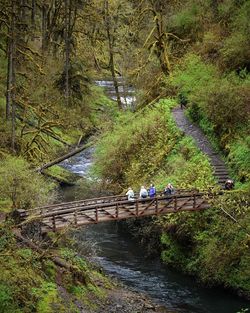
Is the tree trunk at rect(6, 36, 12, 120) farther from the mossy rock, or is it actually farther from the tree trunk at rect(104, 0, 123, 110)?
the tree trunk at rect(104, 0, 123, 110)

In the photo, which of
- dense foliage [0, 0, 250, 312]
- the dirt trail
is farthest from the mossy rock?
the dirt trail

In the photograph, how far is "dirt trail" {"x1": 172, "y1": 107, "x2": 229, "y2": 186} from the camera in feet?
106

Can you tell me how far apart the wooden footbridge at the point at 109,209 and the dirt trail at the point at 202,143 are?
12.0 ft

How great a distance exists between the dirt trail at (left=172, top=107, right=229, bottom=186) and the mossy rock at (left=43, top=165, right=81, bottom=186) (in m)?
9.02

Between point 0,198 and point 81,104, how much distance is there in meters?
29.5

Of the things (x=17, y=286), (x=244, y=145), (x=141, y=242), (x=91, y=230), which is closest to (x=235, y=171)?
(x=244, y=145)

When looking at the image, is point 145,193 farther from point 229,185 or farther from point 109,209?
point 229,185

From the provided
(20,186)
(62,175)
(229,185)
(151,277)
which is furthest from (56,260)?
(62,175)

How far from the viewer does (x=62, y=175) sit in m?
42.8

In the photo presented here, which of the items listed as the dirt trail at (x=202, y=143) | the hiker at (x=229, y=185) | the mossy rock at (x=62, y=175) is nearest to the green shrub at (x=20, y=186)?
the hiker at (x=229, y=185)

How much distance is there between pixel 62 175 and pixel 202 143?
38.4 ft

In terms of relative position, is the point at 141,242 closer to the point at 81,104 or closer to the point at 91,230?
the point at 91,230

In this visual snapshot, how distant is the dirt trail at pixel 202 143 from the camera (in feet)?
106

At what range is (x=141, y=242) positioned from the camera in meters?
32.5
